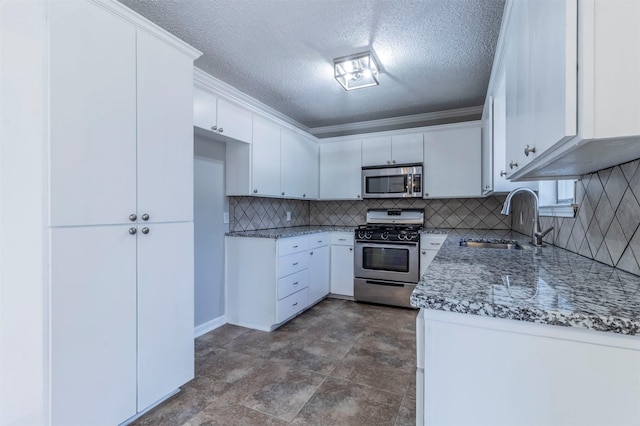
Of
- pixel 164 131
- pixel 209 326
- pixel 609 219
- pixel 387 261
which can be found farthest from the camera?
pixel 387 261

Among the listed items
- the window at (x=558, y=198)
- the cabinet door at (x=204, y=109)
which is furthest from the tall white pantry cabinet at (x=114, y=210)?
the window at (x=558, y=198)

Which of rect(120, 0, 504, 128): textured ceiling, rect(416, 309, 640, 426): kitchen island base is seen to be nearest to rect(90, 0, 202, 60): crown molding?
rect(120, 0, 504, 128): textured ceiling

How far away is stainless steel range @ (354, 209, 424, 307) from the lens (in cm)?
335

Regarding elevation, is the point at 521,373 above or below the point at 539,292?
below

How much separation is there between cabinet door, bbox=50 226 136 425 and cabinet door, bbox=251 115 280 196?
5.22 feet

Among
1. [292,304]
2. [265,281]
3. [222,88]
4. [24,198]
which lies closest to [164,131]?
[24,198]

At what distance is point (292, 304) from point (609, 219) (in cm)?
250

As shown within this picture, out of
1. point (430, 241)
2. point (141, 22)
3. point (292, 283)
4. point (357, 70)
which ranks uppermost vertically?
point (357, 70)

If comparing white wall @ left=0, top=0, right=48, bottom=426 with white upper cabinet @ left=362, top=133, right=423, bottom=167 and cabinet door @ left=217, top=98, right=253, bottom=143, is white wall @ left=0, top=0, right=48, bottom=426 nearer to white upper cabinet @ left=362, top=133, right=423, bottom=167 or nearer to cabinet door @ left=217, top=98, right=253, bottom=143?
cabinet door @ left=217, top=98, right=253, bottom=143

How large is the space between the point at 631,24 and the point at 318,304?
3.38 metres

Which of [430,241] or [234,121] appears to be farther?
[430,241]

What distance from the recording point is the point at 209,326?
2.83 m

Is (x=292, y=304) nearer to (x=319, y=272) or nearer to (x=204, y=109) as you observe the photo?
(x=319, y=272)

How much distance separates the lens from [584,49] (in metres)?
0.70
